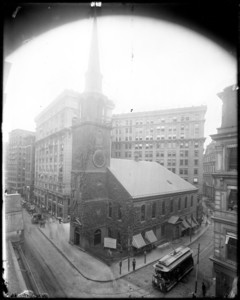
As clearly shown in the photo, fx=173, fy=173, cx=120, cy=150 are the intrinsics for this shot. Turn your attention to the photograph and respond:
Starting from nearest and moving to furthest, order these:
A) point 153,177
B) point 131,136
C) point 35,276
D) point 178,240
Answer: point 35,276 → point 178,240 → point 153,177 → point 131,136

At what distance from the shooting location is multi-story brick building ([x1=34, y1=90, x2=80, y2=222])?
98.6 ft

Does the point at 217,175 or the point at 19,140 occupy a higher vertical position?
the point at 19,140

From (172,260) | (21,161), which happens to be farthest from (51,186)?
(172,260)

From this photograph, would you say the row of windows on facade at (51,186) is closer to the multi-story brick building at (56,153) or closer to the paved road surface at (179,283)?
the multi-story brick building at (56,153)

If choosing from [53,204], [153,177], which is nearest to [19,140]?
[53,204]

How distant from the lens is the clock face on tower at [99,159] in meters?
22.8

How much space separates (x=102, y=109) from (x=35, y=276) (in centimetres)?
1912

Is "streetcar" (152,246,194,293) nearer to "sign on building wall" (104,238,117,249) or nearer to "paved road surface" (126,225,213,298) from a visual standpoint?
"paved road surface" (126,225,213,298)

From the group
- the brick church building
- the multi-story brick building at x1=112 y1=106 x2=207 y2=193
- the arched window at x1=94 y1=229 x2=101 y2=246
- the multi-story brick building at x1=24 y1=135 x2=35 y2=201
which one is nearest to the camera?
the brick church building

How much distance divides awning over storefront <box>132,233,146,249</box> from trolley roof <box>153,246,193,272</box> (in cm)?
514

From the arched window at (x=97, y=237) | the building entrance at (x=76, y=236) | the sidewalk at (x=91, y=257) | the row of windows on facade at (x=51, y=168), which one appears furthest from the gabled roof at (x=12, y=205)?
the row of windows on facade at (x=51, y=168)

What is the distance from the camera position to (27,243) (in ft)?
74.7

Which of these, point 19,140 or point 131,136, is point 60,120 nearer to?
point 131,136

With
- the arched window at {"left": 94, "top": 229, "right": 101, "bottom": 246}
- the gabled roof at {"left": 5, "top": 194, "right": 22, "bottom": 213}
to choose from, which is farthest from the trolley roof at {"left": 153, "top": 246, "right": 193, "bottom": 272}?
the gabled roof at {"left": 5, "top": 194, "right": 22, "bottom": 213}
